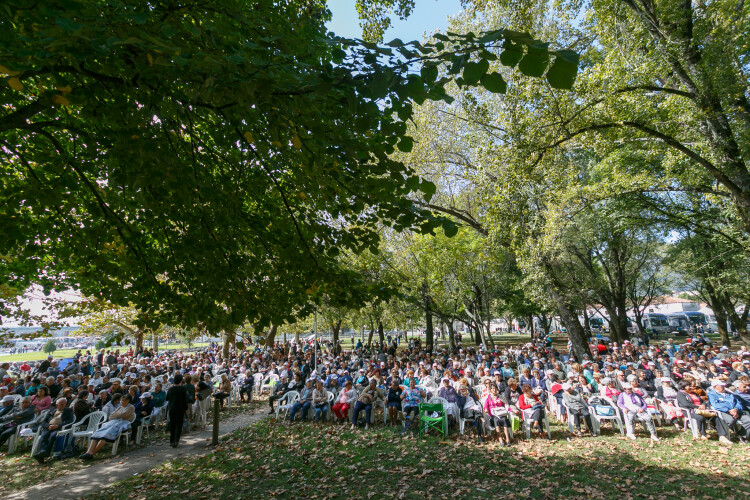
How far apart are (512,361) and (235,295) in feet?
58.8

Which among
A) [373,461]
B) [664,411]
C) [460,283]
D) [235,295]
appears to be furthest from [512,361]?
[235,295]

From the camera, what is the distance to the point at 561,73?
1.92 m

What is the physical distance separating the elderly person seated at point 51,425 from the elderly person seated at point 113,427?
0.84 metres

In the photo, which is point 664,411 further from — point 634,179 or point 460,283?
point 460,283

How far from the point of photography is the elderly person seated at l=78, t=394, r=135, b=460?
877cm

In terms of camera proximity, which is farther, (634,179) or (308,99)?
(634,179)

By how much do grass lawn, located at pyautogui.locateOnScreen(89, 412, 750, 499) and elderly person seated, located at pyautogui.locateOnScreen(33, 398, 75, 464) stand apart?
3.25 meters

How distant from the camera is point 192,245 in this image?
498 cm

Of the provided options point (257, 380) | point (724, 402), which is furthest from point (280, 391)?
point (724, 402)

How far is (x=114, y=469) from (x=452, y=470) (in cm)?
701

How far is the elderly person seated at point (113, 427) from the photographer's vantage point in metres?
8.77

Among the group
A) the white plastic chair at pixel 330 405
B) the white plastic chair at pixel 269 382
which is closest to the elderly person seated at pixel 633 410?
the white plastic chair at pixel 330 405

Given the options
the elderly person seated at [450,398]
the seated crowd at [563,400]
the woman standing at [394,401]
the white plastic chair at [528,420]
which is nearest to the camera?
the seated crowd at [563,400]

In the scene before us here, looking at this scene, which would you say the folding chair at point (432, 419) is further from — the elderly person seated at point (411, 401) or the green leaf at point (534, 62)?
the green leaf at point (534, 62)
